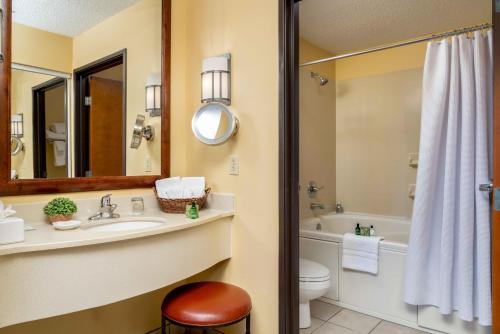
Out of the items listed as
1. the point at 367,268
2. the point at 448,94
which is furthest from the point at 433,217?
the point at 448,94

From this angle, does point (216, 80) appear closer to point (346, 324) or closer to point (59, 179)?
point (59, 179)

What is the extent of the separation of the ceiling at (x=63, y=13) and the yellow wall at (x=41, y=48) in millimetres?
31

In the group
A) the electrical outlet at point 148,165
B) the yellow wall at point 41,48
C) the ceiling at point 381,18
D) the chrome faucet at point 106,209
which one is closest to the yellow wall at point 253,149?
the electrical outlet at point 148,165

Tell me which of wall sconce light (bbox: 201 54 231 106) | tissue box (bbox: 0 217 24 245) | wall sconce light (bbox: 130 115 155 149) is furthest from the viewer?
wall sconce light (bbox: 130 115 155 149)

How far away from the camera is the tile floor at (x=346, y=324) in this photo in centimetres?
221

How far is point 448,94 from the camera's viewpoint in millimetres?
2129

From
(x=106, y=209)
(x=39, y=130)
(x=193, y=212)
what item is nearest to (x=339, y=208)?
(x=193, y=212)

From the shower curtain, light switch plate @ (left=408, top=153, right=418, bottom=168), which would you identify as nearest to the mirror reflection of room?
the shower curtain

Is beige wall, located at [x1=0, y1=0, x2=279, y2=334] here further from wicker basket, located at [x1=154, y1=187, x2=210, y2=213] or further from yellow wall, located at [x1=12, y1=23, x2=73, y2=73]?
yellow wall, located at [x1=12, y1=23, x2=73, y2=73]

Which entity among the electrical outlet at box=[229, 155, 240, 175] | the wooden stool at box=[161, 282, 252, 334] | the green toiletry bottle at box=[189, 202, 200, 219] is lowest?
the wooden stool at box=[161, 282, 252, 334]

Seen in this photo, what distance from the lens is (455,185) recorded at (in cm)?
203

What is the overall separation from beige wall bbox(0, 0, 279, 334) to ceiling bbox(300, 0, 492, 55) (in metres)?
0.73

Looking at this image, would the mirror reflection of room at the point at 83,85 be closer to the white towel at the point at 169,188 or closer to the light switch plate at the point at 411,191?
the white towel at the point at 169,188

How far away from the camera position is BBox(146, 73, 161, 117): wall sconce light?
6.70 ft
